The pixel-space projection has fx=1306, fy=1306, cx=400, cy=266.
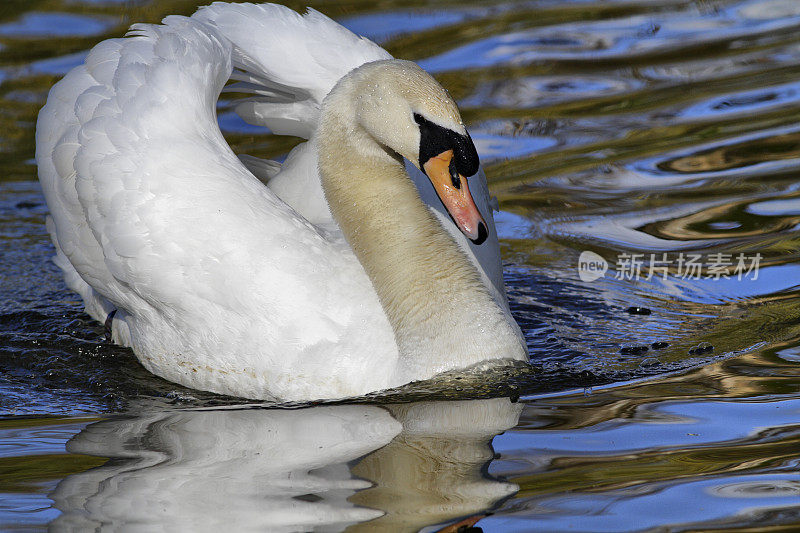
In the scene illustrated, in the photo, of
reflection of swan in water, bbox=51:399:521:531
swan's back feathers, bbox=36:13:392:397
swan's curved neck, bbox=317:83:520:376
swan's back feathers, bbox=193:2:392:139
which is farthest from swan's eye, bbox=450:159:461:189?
swan's back feathers, bbox=193:2:392:139

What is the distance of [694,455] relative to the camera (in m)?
4.25

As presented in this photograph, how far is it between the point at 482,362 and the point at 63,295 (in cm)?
285

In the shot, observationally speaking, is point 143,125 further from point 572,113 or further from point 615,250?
point 572,113

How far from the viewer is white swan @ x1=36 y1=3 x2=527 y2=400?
16.7ft

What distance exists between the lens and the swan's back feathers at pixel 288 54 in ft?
19.7

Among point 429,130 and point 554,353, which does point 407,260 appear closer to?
point 429,130

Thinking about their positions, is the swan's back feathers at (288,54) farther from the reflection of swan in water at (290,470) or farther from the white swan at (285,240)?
the reflection of swan in water at (290,470)

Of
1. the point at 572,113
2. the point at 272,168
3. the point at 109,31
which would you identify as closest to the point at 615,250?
the point at 272,168

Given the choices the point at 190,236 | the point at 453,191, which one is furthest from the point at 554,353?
the point at 190,236

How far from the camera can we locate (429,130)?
4.82 m

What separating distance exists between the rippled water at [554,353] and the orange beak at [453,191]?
2.27ft

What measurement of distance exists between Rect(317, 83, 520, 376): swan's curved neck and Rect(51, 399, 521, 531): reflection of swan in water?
0.30 m

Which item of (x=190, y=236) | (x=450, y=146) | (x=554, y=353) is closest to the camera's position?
(x=450, y=146)

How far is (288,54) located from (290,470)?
240 cm
